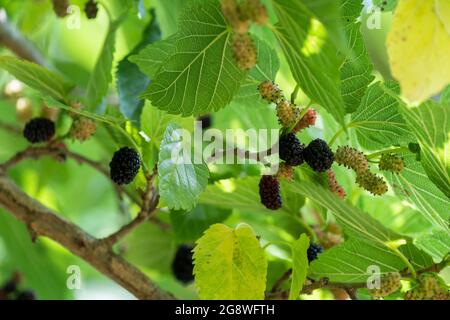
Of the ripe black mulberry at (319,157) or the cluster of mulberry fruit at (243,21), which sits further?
the ripe black mulberry at (319,157)

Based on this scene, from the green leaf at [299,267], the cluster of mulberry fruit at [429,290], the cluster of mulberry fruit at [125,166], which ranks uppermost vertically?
the cluster of mulberry fruit at [125,166]

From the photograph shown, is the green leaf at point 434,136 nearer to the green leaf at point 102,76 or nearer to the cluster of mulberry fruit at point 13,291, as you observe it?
the green leaf at point 102,76

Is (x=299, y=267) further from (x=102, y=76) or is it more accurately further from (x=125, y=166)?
(x=102, y=76)

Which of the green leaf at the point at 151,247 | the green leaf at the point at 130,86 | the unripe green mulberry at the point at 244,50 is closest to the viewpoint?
the unripe green mulberry at the point at 244,50

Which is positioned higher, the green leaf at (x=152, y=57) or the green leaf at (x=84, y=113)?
the green leaf at (x=152, y=57)

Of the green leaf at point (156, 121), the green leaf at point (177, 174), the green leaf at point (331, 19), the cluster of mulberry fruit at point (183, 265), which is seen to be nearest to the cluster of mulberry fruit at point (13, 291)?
the cluster of mulberry fruit at point (183, 265)

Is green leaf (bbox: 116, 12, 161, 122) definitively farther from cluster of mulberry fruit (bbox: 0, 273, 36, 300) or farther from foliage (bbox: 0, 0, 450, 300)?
cluster of mulberry fruit (bbox: 0, 273, 36, 300)

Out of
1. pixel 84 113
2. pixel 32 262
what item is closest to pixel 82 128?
pixel 84 113
